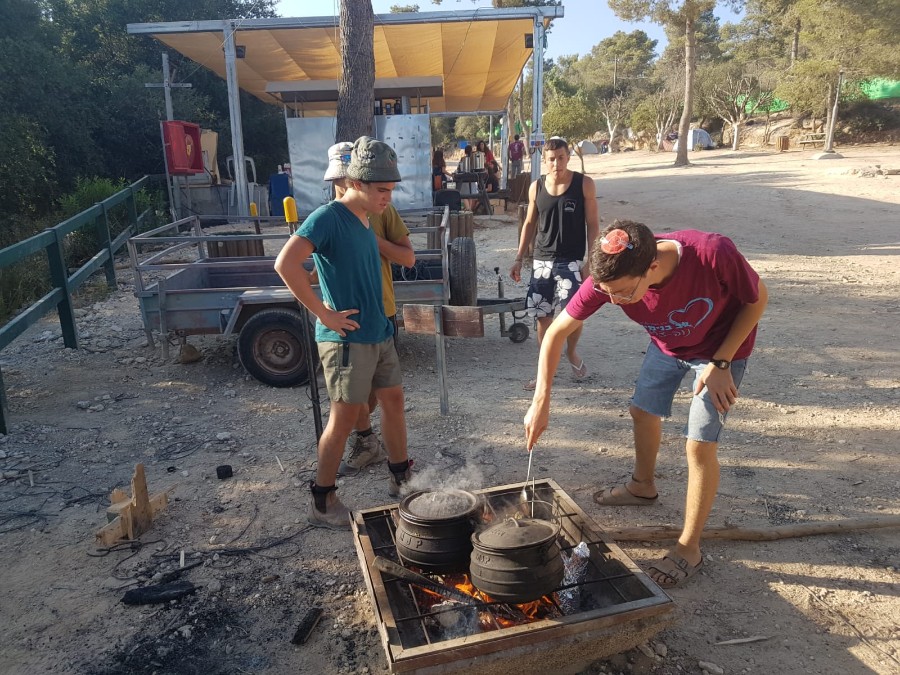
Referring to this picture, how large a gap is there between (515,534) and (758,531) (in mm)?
1644

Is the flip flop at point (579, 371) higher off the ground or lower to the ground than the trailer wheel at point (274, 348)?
lower

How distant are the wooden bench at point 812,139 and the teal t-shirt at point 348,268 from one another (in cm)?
4093

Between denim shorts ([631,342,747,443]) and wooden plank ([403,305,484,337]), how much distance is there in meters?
1.56

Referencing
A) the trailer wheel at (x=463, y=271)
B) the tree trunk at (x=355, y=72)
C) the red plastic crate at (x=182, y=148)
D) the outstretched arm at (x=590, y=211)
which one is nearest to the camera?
the outstretched arm at (x=590, y=211)

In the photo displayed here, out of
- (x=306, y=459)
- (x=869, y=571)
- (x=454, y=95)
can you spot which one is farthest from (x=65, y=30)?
(x=869, y=571)

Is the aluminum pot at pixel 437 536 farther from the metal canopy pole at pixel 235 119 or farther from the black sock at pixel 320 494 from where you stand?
the metal canopy pole at pixel 235 119

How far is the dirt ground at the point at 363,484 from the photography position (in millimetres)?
2725

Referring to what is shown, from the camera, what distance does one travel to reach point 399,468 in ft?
12.5

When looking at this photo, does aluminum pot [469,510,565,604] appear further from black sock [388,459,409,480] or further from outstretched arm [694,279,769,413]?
black sock [388,459,409,480]

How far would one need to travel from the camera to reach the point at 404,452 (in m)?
3.80

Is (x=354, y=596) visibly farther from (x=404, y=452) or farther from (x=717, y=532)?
(x=717, y=532)

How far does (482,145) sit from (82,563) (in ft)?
64.1

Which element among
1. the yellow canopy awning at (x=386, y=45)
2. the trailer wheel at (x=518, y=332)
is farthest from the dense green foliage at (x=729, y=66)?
the trailer wheel at (x=518, y=332)

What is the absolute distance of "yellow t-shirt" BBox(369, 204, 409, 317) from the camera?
12.5ft
